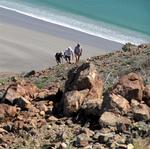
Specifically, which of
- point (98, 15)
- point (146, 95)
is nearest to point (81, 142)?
point (146, 95)

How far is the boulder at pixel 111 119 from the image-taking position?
29.7 feet

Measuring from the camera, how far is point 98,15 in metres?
45.0

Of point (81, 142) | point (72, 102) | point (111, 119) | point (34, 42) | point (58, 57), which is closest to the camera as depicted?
point (81, 142)

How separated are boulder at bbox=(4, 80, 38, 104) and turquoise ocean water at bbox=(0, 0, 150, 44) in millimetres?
26837

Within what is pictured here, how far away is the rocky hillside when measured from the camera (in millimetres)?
8734

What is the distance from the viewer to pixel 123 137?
28.1 feet

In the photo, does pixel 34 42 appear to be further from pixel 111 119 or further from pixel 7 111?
pixel 111 119

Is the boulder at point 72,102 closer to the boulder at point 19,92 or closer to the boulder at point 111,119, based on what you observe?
the boulder at point 111,119

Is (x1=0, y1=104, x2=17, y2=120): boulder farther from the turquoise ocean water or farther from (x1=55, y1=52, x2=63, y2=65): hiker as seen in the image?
the turquoise ocean water

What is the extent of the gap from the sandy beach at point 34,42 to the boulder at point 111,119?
1979 cm

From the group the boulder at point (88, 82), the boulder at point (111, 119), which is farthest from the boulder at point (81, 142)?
the boulder at point (88, 82)

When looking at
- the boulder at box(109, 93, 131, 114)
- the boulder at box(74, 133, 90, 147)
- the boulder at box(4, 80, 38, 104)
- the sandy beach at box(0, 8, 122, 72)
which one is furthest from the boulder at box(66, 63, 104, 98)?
the sandy beach at box(0, 8, 122, 72)

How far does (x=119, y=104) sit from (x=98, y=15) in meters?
36.0

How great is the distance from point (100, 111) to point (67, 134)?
0.78 meters
